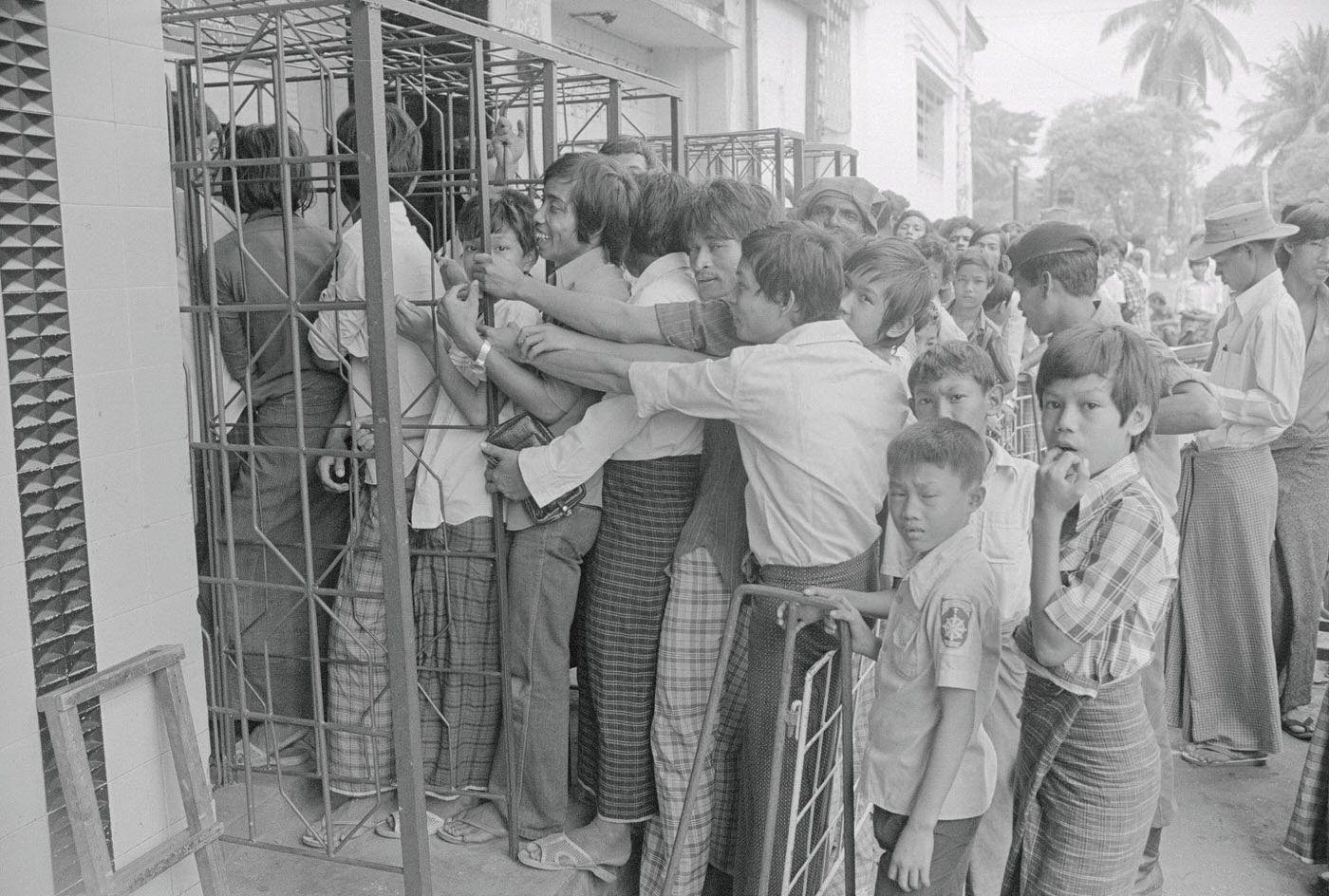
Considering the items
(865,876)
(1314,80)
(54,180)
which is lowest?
(865,876)

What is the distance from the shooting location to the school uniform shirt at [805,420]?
8.86 feet

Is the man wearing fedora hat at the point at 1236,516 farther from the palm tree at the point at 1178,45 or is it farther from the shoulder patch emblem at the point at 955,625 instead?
the palm tree at the point at 1178,45

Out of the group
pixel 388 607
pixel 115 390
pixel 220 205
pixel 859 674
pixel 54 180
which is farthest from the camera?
pixel 220 205

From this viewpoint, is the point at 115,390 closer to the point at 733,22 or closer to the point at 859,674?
the point at 859,674

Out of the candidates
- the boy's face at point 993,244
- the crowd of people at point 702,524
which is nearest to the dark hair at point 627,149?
the crowd of people at point 702,524

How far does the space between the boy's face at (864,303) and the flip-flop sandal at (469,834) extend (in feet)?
5.64

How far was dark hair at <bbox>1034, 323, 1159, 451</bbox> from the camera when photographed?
2375 mm

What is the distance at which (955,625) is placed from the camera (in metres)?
2.31

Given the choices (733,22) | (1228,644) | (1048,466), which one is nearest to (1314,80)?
(733,22)

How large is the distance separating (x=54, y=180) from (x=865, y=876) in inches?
100

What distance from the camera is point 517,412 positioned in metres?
3.13

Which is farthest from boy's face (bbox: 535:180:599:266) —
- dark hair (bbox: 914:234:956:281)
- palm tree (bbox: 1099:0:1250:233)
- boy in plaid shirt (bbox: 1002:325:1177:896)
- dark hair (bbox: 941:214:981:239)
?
palm tree (bbox: 1099:0:1250:233)

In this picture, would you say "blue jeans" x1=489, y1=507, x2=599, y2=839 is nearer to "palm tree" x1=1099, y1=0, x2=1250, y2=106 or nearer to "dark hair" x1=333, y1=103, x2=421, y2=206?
"dark hair" x1=333, y1=103, x2=421, y2=206

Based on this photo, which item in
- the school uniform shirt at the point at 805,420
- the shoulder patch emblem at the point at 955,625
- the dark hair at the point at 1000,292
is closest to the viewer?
the shoulder patch emblem at the point at 955,625
